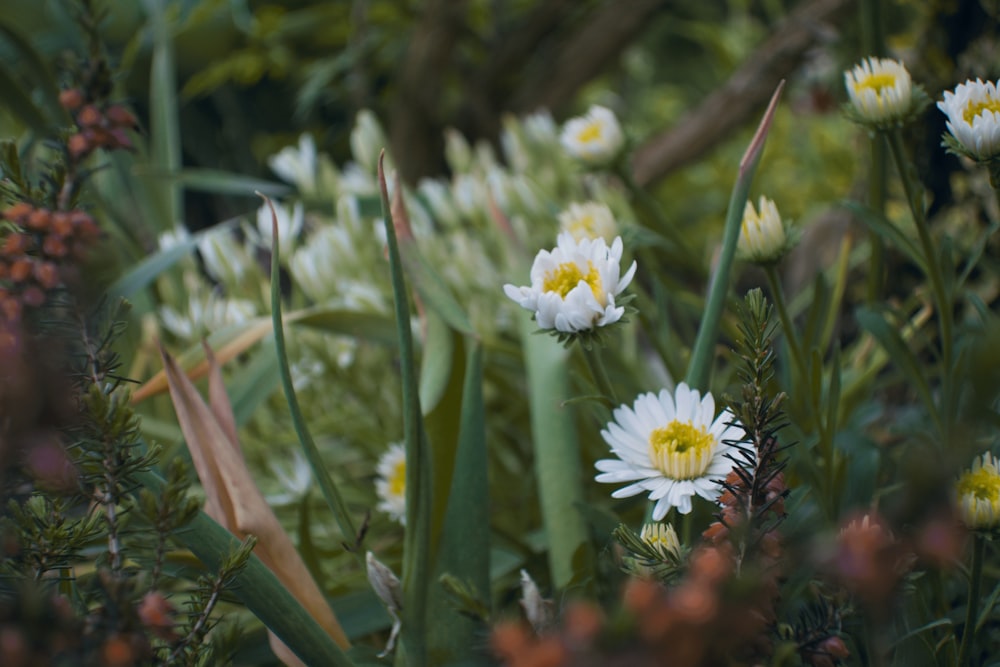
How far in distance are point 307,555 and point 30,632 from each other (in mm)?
432

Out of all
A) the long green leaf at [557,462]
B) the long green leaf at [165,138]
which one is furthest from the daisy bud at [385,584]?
the long green leaf at [165,138]

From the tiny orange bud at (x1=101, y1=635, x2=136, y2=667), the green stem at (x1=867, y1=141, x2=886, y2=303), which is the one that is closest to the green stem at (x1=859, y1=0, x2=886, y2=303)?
the green stem at (x1=867, y1=141, x2=886, y2=303)

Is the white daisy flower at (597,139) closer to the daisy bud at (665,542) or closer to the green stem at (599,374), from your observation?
the green stem at (599,374)

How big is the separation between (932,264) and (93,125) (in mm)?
562

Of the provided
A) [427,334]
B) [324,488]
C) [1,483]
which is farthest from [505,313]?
[1,483]

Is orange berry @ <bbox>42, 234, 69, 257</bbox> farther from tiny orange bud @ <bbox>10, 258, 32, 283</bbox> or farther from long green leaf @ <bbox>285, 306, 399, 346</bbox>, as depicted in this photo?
long green leaf @ <bbox>285, 306, 399, 346</bbox>

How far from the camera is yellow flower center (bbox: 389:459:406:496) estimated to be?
2.40ft

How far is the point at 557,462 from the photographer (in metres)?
0.68

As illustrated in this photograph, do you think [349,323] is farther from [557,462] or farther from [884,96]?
[884,96]

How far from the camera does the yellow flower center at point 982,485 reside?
1.47ft

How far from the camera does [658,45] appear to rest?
2.55 meters

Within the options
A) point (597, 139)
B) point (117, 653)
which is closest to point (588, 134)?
Result: point (597, 139)

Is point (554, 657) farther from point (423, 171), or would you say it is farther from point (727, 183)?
point (727, 183)

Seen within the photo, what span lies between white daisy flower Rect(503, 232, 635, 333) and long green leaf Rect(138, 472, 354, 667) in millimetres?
214
